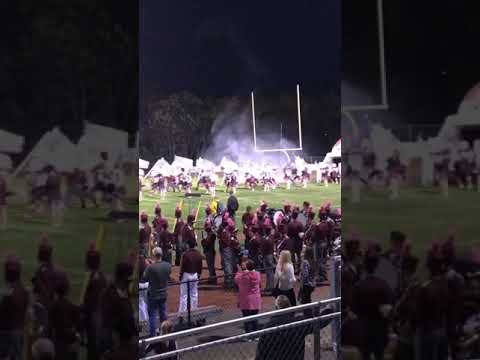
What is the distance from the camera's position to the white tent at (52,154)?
3539 millimetres

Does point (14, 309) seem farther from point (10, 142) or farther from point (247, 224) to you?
point (247, 224)

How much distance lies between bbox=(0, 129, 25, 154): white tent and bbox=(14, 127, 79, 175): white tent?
0.20 feet

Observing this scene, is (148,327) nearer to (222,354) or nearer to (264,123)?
(222,354)

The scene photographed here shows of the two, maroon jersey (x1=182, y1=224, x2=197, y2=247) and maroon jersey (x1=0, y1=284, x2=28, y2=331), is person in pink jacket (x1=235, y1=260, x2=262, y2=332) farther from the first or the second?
maroon jersey (x1=0, y1=284, x2=28, y2=331)

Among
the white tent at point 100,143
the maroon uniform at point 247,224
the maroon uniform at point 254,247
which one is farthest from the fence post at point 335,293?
the maroon uniform at point 247,224

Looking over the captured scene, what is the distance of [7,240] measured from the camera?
3.49 metres

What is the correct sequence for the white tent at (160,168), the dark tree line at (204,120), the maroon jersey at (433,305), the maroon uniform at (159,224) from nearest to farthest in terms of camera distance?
1. the maroon jersey at (433,305)
2. the maroon uniform at (159,224)
3. the white tent at (160,168)
4. the dark tree line at (204,120)

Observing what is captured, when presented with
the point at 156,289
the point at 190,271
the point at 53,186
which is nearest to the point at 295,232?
the point at 190,271

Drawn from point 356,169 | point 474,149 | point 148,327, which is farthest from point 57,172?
point 148,327

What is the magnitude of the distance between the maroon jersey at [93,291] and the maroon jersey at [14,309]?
1.02 feet

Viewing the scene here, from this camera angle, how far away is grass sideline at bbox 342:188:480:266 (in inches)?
169

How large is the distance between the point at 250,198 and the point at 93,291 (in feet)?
59.9

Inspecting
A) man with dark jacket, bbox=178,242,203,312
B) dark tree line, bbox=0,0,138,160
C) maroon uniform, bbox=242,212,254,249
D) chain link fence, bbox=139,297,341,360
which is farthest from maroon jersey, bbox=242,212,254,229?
dark tree line, bbox=0,0,138,160

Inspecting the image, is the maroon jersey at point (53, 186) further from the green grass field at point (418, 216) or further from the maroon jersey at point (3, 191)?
the green grass field at point (418, 216)
